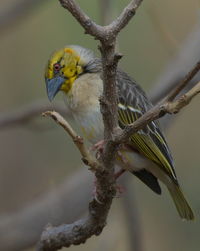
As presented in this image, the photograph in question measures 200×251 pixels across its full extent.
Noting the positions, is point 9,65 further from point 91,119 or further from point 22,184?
point 91,119

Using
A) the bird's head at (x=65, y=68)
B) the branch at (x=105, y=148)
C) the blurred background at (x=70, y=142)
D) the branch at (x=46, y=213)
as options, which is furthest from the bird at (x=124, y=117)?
the branch at (x=46, y=213)

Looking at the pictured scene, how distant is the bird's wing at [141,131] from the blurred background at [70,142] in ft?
2.99

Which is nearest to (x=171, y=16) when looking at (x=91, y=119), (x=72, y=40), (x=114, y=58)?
(x=72, y=40)

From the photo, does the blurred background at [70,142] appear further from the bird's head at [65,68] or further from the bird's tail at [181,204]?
the bird's tail at [181,204]

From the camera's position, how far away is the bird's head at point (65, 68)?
4.34m

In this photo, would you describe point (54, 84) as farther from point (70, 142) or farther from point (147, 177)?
point (70, 142)

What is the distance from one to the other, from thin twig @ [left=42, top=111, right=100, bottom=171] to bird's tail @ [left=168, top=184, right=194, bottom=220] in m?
1.17

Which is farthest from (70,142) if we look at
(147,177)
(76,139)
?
(76,139)

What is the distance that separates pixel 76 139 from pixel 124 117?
120 centimetres

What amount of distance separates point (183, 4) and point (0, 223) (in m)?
2.90

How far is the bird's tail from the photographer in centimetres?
422

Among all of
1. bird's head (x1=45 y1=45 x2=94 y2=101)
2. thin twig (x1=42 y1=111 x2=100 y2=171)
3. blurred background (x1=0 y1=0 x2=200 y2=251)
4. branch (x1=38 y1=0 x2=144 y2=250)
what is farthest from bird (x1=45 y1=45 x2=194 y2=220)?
thin twig (x1=42 y1=111 x2=100 y2=171)

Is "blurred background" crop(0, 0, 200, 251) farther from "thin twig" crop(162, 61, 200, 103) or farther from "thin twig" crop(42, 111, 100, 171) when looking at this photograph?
"thin twig" crop(162, 61, 200, 103)

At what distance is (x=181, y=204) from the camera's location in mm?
4230
